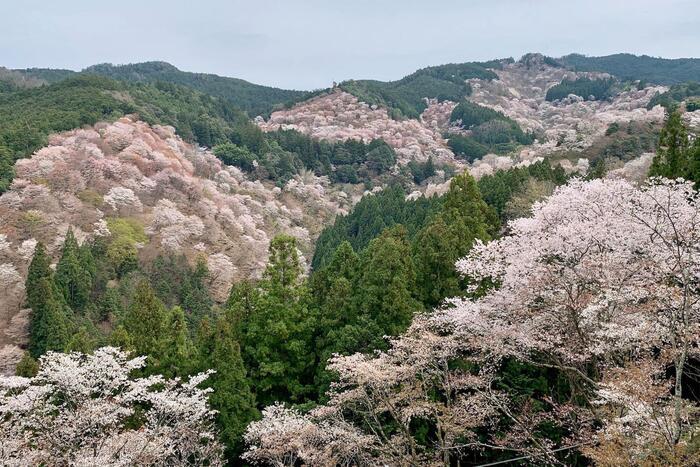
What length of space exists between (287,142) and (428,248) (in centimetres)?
6835

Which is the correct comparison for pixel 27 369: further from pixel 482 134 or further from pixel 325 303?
pixel 482 134

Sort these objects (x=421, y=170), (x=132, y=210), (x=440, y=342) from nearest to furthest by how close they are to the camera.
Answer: (x=440, y=342) → (x=132, y=210) → (x=421, y=170)

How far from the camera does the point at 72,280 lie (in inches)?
1399

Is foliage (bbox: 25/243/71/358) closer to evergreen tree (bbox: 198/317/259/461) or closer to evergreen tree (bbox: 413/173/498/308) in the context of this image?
evergreen tree (bbox: 198/317/259/461)

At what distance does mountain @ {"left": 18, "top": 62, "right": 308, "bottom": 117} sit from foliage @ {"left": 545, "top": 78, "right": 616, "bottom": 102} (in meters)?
71.1

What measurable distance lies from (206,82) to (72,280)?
141 metres

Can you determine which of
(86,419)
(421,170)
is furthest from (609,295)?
(421,170)

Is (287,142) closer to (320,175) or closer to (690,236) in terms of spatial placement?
(320,175)

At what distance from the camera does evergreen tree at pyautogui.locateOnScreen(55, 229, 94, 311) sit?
3503 centimetres

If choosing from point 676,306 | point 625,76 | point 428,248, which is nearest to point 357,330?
point 428,248

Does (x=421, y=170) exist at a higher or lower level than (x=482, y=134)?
lower

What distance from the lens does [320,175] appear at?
84.4 m

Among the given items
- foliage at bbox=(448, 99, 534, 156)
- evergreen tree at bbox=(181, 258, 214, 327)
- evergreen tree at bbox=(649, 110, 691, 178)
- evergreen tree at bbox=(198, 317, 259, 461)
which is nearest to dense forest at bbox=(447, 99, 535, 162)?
foliage at bbox=(448, 99, 534, 156)

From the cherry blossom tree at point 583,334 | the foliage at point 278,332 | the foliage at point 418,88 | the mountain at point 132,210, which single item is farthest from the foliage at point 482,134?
the cherry blossom tree at point 583,334
